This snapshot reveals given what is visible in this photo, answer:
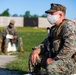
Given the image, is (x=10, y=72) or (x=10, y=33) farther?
(x=10, y=33)

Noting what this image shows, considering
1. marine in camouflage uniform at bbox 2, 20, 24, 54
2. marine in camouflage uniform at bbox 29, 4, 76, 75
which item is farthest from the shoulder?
marine in camouflage uniform at bbox 2, 20, 24, 54

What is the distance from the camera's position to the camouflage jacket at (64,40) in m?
6.16

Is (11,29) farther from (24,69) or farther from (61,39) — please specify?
(61,39)

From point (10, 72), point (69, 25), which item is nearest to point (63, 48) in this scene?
point (69, 25)

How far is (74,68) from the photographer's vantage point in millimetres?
6305

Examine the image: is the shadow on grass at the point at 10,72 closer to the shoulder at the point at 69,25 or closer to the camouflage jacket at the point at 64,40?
the camouflage jacket at the point at 64,40

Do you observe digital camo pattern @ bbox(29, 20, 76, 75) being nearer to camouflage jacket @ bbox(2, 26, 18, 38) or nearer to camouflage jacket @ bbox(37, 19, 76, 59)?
camouflage jacket @ bbox(37, 19, 76, 59)

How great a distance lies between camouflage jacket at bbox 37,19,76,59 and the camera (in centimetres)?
616

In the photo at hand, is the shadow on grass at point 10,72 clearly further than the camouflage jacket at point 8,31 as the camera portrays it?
No

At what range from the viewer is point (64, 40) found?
20.6 feet

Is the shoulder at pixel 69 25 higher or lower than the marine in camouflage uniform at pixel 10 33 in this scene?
higher

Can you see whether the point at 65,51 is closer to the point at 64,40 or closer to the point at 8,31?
the point at 64,40

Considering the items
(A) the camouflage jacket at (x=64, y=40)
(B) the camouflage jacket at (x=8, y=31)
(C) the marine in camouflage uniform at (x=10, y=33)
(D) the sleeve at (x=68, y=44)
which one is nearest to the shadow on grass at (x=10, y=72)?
(A) the camouflage jacket at (x=64, y=40)

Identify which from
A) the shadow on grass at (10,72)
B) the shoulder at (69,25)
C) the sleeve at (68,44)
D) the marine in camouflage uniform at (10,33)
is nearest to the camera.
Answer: the sleeve at (68,44)
